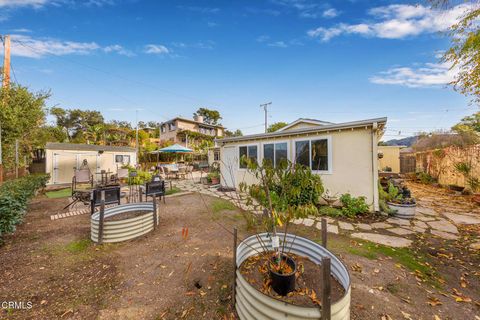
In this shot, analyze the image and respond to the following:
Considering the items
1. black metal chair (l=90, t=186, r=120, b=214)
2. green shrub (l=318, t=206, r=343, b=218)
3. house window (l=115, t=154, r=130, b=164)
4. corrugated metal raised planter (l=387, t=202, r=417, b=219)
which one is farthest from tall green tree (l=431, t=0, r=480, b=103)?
house window (l=115, t=154, r=130, b=164)

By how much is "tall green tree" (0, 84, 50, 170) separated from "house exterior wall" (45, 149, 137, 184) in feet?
4.42

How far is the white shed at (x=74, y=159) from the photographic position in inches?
404

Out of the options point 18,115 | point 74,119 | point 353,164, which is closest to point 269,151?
point 353,164

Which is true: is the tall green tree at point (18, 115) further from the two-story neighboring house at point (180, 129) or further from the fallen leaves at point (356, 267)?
the two-story neighboring house at point (180, 129)

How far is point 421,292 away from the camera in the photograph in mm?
2266

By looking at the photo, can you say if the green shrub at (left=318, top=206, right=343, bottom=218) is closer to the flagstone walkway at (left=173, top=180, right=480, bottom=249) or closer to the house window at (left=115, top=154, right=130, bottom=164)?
the flagstone walkway at (left=173, top=180, right=480, bottom=249)

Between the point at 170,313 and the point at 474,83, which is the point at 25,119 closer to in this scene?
the point at 170,313

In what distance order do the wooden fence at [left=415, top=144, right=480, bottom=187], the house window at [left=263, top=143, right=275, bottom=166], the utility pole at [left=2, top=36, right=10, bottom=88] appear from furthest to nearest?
the utility pole at [left=2, top=36, right=10, bottom=88] < the house window at [left=263, top=143, right=275, bottom=166] < the wooden fence at [left=415, top=144, right=480, bottom=187]

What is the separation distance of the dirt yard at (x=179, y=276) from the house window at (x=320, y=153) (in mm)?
2839

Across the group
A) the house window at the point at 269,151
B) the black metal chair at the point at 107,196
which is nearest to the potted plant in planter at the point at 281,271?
the black metal chair at the point at 107,196

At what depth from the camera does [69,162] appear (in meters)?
10.9

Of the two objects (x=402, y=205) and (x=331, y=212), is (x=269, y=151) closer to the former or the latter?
(x=331, y=212)

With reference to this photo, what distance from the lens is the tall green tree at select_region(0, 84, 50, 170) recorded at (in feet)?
27.0

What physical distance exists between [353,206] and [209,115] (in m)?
39.4
